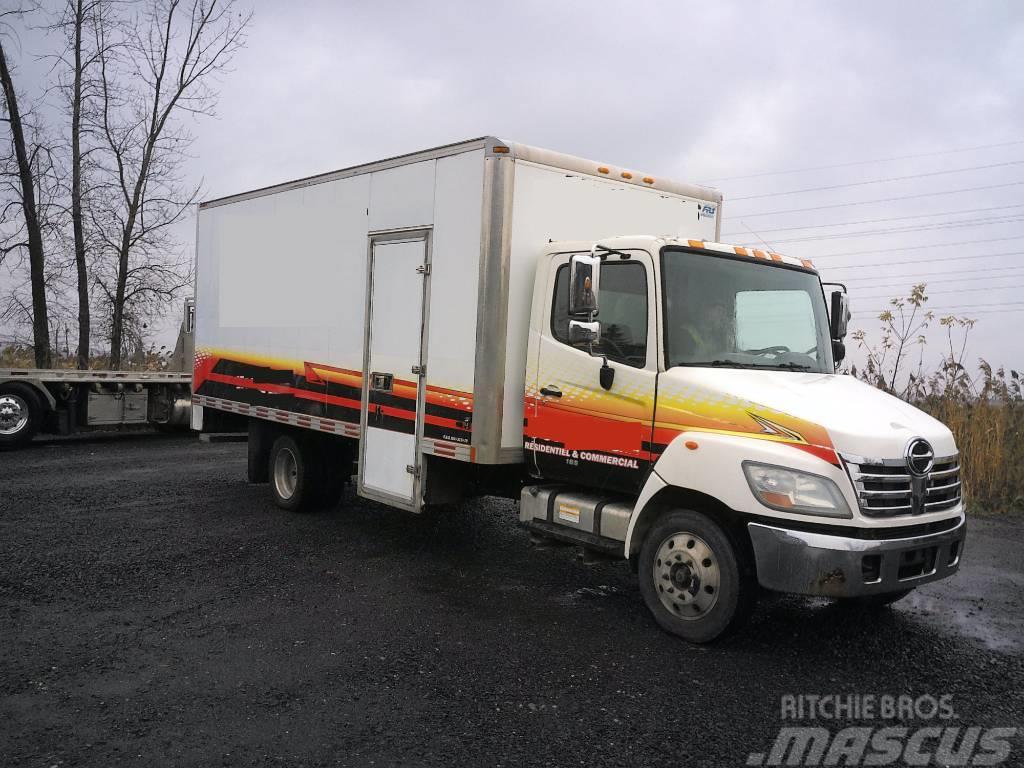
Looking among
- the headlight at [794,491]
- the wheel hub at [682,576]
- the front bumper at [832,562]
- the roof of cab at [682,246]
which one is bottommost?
the wheel hub at [682,576]

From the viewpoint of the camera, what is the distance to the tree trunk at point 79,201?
70.3 ft

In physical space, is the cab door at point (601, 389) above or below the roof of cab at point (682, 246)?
below

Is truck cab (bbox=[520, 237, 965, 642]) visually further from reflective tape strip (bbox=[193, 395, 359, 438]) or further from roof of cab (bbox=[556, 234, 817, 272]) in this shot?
reflective tape strip (bbox=[193, 395, 359, 438])

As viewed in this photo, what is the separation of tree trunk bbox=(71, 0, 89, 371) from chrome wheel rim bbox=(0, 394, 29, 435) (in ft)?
22.4

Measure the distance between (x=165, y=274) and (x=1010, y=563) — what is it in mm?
20263

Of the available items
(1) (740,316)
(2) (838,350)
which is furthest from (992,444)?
(1) (740,316)

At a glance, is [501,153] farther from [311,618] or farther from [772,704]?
[772,704]

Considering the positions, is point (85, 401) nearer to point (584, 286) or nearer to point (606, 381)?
point (606, 381)

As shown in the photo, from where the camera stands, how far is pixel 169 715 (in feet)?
14.2

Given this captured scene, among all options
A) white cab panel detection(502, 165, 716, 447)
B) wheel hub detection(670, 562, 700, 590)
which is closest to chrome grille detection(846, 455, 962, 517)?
wheel hub detection(670, 562, 700, 590)

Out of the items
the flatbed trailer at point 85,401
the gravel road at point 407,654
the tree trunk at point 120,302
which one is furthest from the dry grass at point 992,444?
the tree trunk at point 120,302

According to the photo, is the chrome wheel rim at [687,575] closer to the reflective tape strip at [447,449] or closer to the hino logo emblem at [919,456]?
the hino logo emblem at [919,456]

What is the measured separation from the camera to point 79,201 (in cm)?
2147

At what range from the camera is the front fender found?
498cm
